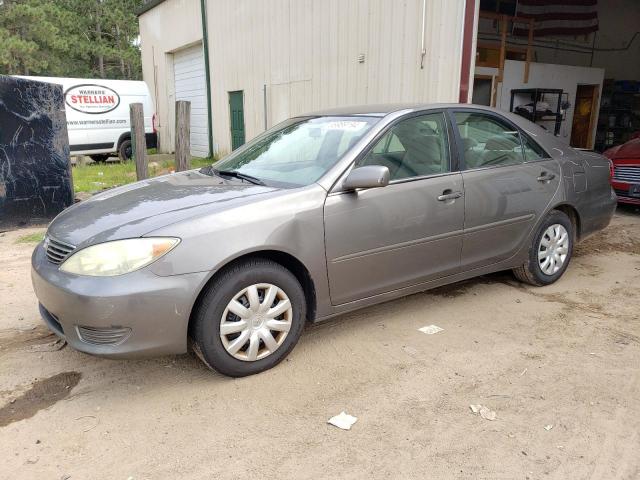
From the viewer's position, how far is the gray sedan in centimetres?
276

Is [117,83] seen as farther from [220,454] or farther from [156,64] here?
[220,454]

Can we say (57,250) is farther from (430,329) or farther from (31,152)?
(31,152)

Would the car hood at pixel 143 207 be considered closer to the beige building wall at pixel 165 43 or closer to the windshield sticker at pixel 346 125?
the windshield sticker at pixel 346 125

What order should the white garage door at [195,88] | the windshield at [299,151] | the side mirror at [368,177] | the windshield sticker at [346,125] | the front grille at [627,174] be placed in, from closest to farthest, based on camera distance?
the side mirror at [368,177], the windshield at [299,151], the windshield sticker at [346,125], the front grille at [627,174], the white garage door at [195,88]

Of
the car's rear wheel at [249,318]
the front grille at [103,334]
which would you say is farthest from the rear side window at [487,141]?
the front grille at [103,334]

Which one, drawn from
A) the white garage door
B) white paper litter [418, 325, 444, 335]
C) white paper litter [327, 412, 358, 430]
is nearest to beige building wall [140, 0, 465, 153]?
the white garage door

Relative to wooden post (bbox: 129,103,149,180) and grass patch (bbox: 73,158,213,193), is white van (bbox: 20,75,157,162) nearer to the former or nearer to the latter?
grass patch (bbox: 73,158,213,193)

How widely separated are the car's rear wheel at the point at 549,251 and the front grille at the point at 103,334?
323 cm

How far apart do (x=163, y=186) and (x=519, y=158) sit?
9.14ft

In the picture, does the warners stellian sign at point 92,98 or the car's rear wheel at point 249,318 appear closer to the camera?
the car's rear wheel at point 249,318

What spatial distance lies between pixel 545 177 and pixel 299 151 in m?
2.08

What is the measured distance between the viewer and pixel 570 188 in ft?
14.8

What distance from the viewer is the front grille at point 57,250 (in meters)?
2.90

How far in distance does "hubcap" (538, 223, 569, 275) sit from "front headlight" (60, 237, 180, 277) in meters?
3.15
